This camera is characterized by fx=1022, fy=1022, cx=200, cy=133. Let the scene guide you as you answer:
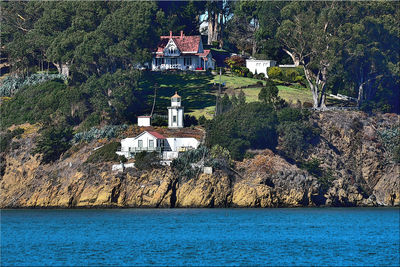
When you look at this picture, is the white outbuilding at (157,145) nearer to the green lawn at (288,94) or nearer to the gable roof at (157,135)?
the gable roof at (157,135)

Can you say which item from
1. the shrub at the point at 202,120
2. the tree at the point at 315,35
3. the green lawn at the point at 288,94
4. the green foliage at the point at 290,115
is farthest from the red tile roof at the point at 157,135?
the tree at the point at 315,35

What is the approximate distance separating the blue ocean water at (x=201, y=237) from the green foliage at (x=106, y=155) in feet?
28.0

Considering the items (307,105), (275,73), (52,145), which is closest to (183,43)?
(275,73)

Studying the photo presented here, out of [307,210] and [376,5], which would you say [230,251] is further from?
[376,5]

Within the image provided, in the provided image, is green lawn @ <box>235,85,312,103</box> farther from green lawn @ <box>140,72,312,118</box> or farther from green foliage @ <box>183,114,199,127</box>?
green foliage @ <box>183,114,199,127</box>

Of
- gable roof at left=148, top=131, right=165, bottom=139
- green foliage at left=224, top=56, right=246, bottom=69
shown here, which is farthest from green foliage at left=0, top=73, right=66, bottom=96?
gable roof at left=148, top=131, right=165, bottom=139

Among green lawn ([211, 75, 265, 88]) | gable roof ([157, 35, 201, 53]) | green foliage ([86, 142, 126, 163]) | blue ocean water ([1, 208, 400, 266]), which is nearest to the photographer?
blue ocean water ([1, 208, 400, 266])

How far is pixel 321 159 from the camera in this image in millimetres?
121188

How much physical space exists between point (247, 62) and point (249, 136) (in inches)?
1414

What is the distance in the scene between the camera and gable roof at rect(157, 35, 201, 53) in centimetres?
15025

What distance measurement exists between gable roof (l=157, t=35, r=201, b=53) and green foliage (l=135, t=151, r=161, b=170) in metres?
38.4

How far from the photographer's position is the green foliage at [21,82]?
144 meters

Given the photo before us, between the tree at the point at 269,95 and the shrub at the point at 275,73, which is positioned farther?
the shrub at the point at 275,73

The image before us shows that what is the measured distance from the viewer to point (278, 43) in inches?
5827
